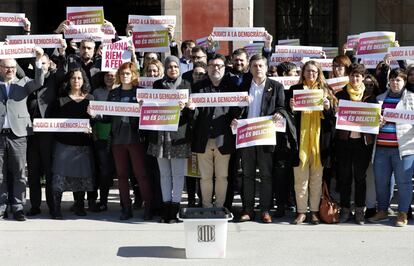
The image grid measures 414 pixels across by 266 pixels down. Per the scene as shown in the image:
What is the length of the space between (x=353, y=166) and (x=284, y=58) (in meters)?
2.53

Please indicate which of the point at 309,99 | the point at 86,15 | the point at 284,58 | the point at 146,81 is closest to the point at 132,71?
the point at 146,81

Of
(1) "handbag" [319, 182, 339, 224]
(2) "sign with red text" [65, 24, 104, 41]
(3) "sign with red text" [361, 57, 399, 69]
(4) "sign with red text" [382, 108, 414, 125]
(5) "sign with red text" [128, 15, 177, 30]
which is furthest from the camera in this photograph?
(5) "sign with red text" [128, 15, 177, 30]

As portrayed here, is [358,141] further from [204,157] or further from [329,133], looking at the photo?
[204,157]

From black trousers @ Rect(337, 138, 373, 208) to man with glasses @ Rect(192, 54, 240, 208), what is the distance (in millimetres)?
1286

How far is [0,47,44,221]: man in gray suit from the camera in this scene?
33.4ft

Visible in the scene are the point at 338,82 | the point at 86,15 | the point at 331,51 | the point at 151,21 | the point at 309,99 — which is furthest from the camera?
the point at 331,51

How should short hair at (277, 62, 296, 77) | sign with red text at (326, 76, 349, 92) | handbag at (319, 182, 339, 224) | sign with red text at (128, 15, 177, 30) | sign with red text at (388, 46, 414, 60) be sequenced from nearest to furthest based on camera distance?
handbag at (319, 182, 339, 224) < sign with red text at (326, 76, 349, 92) < sign with red text at (388, 46, 414, 60) < short hair at (277, 62, 296, 77) < sign with red text at (128, 15, 177, 30)

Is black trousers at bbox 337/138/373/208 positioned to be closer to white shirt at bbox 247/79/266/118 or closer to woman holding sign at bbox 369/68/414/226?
woman holding sign at bbox 369/68/414/226

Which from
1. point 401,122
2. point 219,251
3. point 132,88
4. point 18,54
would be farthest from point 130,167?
point 401,122

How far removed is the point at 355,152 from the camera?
398 inches

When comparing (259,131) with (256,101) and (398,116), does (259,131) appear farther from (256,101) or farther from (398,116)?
(398,116)

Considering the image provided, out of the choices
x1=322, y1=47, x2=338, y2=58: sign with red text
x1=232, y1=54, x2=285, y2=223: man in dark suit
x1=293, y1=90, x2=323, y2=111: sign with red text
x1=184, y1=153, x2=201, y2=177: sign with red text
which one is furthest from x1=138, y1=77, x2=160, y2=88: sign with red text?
x1=322, y1=47, x2=338, y2=58: sign with red text

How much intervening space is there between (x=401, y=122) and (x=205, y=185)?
2.36 meters

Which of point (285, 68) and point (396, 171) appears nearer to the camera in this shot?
point (396, 171)
